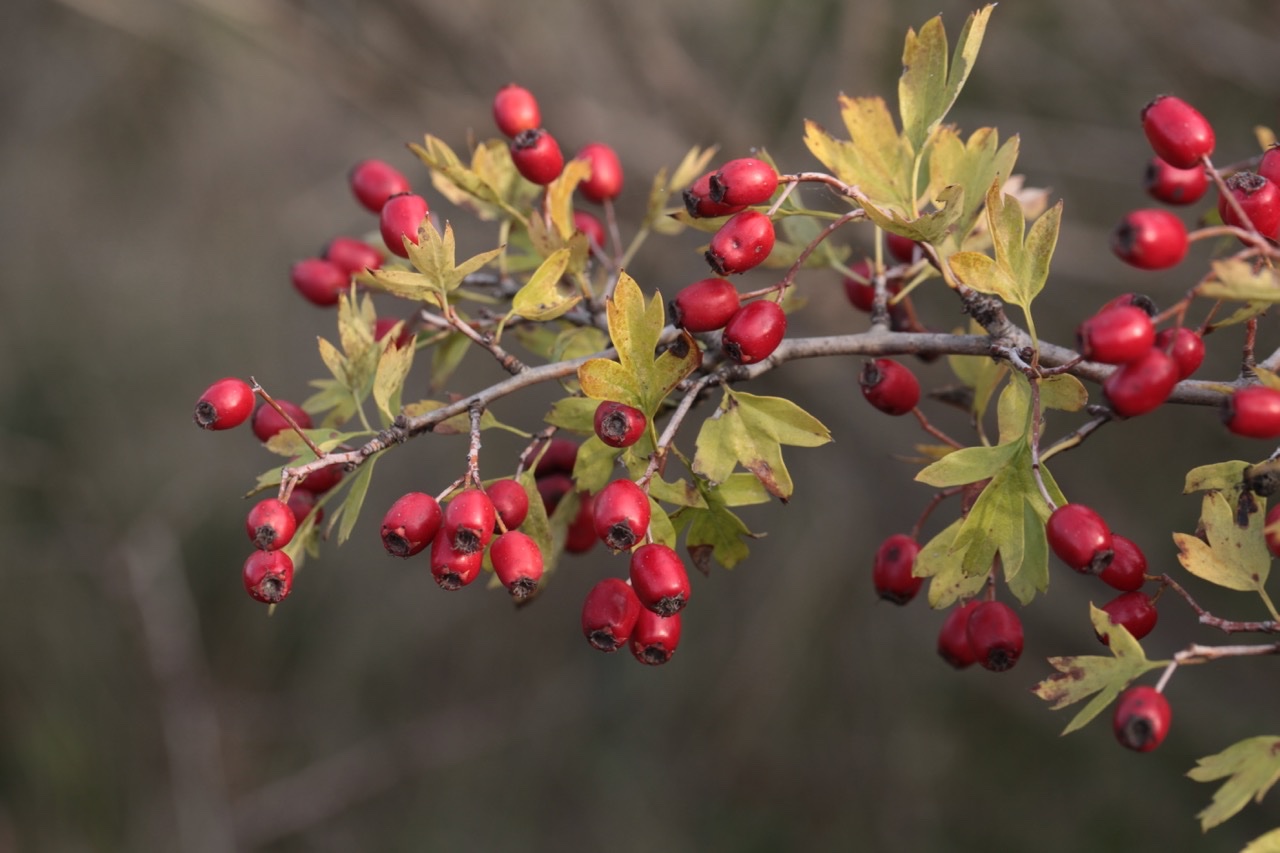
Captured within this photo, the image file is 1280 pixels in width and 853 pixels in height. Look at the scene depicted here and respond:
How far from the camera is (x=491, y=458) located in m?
4.73

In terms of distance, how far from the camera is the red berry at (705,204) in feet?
2.98

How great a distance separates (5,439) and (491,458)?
1.98 m

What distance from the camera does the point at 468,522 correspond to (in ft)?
2.83

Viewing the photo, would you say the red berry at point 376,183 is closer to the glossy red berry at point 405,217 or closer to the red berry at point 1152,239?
the glossy red berry at point 405,217

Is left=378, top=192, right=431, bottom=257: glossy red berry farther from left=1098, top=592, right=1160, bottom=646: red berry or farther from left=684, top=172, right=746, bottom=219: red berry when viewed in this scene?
left=1098, top=592, right=1160, bottom=646: red berry

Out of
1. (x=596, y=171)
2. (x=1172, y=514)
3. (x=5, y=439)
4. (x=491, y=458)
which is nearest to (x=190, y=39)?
(x=5, y=439)

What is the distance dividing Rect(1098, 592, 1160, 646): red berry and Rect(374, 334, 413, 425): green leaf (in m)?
0.72

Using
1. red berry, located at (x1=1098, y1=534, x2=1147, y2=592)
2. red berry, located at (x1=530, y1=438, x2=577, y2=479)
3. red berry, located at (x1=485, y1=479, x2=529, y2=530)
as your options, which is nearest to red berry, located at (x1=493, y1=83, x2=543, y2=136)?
red berry, located at (x1=530, y1=438, x2=577, y2=479)

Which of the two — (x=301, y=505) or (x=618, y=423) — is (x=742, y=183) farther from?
(x=301, y=505)

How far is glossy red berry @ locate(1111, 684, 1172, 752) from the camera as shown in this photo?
0.78 meters

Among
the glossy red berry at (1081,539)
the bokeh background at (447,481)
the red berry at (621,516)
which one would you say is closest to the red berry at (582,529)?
the red berry at (621,516)

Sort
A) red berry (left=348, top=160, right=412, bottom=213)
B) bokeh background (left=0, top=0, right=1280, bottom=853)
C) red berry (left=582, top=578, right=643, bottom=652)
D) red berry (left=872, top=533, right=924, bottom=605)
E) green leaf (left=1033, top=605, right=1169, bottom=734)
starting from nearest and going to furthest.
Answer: green leaf (left=1033, top=605, right=1169, bottom=734) → red berry (left=582, top=578, right=643, bottom=652) → red berry (left=872, top=533, right=924, bottom=605) → red berry (left=348, top=160, right=412, bottom=213) → bokeh background (left=0, top=0, right=1280, bottom=853)

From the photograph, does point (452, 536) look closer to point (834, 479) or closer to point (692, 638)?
point (834, 479)

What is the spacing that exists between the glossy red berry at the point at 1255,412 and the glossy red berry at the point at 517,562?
0.58 metres
